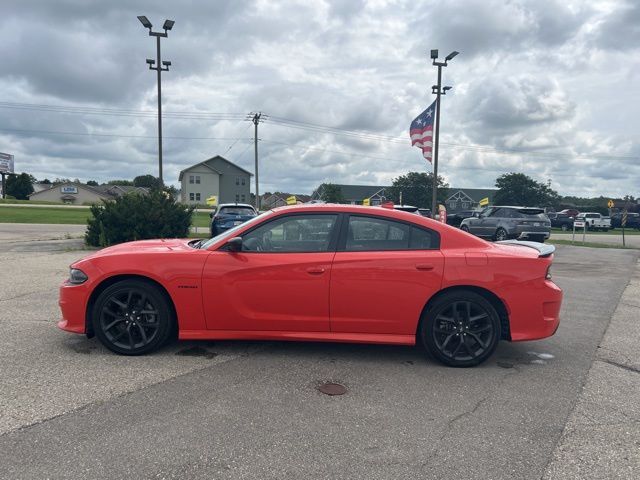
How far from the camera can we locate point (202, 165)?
84.1 m

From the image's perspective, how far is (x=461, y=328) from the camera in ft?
14.2

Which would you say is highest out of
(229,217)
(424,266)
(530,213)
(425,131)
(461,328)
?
(425,131)

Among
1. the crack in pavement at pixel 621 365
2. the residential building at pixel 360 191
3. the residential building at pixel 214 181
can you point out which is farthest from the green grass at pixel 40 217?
the residential building at pixel 360 191

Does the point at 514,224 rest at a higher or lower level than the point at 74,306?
higher

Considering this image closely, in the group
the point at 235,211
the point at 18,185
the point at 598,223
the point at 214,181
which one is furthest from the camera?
the point at 18,185

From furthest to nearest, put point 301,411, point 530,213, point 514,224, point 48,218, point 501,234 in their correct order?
point 48,218, point 501,234, point 530,213, point 514,224, point 301,411

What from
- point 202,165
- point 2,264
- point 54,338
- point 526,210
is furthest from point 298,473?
point 202,165

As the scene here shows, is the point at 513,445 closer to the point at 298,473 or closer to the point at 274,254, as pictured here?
the point at 298,473

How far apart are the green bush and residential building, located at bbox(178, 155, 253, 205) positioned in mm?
69607

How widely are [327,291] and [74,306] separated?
7.82 feet

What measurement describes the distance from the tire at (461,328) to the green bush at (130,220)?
11.0 m

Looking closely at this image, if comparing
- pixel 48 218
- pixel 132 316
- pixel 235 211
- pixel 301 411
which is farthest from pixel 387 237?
pixel 48 218

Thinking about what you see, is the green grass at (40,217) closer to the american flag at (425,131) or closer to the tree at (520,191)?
the american flag at (425,131)

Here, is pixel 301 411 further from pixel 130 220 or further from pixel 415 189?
pixel 415 189
